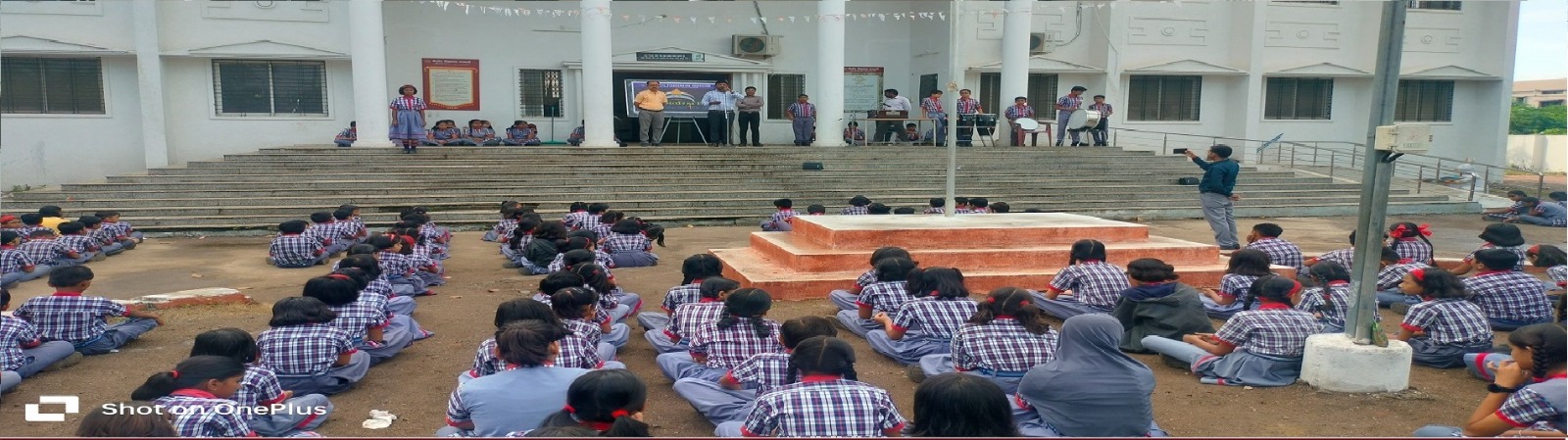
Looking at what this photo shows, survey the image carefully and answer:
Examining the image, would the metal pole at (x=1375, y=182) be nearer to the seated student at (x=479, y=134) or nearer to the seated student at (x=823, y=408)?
the seated student at (x=823, y=408)

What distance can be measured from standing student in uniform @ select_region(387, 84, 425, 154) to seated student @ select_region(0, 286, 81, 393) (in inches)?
404

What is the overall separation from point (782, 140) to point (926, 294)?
15125 millimetres

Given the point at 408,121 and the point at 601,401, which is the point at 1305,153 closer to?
the point at 408,121

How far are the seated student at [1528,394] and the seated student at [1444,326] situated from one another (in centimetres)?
163

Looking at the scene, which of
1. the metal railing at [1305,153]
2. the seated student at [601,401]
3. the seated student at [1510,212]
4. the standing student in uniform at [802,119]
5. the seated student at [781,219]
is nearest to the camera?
the seated student at [601,401]

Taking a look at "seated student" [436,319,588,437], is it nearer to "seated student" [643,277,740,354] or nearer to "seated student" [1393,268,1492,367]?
"seated student" [643,277,740,354]

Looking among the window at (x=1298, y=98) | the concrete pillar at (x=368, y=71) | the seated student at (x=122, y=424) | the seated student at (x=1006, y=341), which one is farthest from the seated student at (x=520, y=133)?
the seated student at (x=122, y=424)

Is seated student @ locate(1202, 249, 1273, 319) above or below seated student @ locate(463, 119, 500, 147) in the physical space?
below

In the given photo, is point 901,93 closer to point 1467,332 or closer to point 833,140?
point 833,140

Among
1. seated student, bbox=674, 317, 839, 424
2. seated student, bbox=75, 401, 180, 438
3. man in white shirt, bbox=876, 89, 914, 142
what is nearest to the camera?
seated student, bbox=75, 401, 180, 438

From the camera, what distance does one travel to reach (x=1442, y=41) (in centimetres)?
2097

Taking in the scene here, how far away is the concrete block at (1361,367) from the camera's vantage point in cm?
510

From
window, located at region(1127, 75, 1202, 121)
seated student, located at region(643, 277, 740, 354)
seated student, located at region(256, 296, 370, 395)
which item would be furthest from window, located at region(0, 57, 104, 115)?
window, located at region(1127, 75, 1202, 121)

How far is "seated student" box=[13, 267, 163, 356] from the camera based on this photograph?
19.3 feet
